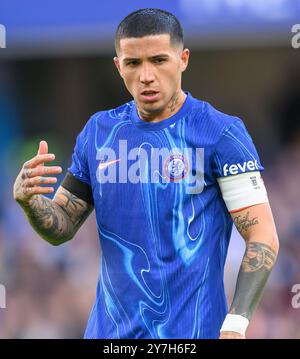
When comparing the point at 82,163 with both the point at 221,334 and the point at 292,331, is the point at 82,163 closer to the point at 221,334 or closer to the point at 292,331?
the point at 221,334

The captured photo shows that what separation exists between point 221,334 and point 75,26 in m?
6.97

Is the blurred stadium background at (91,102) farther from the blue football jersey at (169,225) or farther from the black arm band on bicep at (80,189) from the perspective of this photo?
the blue football jersey at (169,225)

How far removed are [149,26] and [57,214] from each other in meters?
1.15

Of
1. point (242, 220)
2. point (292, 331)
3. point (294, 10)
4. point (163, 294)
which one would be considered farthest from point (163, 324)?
point (294, 10)

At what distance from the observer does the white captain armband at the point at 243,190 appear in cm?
500

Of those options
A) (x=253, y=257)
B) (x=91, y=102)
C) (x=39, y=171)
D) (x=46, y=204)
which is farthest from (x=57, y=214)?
(x=91, y=102)

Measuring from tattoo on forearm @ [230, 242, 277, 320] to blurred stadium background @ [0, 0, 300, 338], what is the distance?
4760 millimetres

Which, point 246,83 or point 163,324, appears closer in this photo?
point 163,324

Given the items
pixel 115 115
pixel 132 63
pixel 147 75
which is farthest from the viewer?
pixel 115 115

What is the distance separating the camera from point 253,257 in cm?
488

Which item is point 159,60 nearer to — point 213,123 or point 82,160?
point 213,123

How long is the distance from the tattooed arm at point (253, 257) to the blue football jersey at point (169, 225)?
197mm

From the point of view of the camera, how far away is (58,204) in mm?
5500

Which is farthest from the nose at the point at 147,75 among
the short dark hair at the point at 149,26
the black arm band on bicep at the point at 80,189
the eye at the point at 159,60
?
the black arm band on bicep at the point at 80,189
